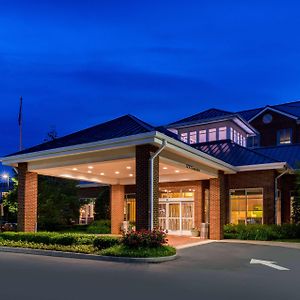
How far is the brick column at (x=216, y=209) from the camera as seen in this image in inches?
952

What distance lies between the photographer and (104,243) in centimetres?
1630

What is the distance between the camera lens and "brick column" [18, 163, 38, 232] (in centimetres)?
2116

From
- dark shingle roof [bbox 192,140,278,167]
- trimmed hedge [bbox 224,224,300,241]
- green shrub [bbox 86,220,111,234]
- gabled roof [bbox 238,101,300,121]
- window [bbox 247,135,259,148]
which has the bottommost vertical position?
green shrub [bbox 86,220,111,234]

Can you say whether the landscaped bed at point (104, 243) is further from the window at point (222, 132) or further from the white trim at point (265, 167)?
the window at point (222, 132)

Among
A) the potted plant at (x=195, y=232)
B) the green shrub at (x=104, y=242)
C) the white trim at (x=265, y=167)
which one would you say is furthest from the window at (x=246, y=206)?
the green shrub at (x=104, y=242)

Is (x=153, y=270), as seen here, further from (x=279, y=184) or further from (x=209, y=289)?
(x=279, y=184)

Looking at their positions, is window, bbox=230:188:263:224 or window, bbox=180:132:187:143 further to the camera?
window, bbox=180:132:187:143

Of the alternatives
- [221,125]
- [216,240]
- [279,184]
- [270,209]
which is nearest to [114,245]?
[216,240]

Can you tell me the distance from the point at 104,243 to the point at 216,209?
387 inches

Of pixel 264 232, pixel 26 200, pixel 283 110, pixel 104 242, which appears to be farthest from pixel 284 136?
pixel 104 242

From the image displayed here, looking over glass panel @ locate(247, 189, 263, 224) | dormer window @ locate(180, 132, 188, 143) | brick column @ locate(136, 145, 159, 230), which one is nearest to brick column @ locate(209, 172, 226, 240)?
glass panel @ locate(247, 189, 263, 224)

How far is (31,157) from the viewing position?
2052cm

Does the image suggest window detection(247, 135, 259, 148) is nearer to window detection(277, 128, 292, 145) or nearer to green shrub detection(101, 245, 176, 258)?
window detection(277, 128, 292, 145)

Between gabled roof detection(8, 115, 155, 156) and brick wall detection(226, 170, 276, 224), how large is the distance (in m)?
9.31
